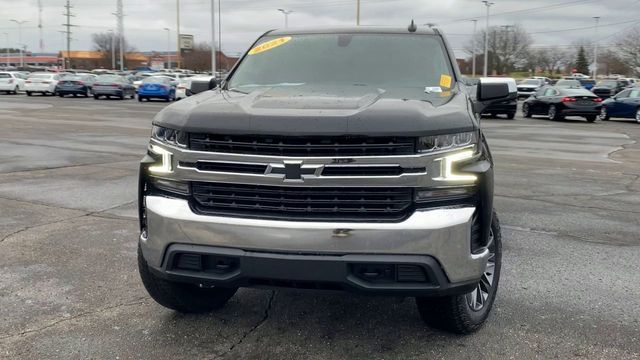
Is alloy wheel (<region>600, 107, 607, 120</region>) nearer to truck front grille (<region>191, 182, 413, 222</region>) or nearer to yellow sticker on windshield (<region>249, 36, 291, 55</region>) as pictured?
yellow sticker on windshield (<region>249, 36, 291, 55</region>)

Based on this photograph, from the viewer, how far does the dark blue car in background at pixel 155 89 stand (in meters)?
36.2

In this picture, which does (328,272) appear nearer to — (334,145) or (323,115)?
(334,145)

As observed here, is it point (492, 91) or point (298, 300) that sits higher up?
point (492, 91)

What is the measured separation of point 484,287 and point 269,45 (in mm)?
2607

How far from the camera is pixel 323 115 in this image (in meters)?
3.23

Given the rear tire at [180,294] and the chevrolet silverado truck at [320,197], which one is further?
the rear tire at [180,294]

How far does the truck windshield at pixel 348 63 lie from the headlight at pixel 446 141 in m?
0.93

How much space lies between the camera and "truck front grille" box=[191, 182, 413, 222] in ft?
10.5

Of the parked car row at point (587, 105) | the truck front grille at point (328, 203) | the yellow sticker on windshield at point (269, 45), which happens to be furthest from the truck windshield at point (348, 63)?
the parked car row at point (587, 105)

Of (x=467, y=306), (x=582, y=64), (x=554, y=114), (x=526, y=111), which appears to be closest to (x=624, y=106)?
(x=554, y=114)

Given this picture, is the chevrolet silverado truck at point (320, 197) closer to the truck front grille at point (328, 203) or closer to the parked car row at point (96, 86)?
the truck front grille at point (328, 203)

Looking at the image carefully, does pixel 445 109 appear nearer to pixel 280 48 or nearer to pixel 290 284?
pixel 290 284

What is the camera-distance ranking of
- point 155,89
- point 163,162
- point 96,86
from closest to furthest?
1. point 163,162
2. point 155,89
3. point 96,86

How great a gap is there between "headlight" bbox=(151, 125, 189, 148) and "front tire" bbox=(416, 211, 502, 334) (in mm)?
1693
